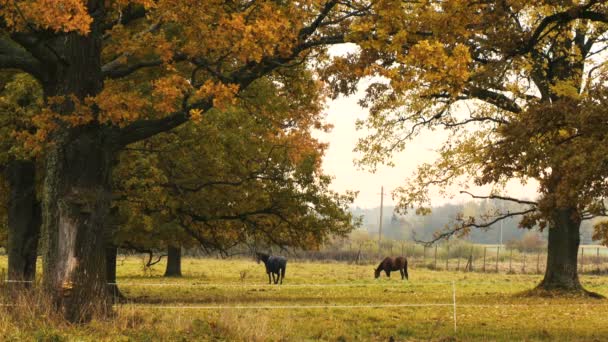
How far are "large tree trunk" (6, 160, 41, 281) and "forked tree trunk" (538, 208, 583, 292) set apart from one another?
1917cm

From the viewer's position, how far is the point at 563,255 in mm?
31406

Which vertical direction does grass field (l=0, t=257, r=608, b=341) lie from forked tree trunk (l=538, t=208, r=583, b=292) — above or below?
below

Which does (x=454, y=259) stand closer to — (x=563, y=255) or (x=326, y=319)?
(x=563, y=255)

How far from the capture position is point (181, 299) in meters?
27.0

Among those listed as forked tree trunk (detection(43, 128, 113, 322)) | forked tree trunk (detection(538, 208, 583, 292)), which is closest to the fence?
forked tree trunk (detection(538, 208, 583, 292))

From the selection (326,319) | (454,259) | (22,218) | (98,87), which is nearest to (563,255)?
(326,319)

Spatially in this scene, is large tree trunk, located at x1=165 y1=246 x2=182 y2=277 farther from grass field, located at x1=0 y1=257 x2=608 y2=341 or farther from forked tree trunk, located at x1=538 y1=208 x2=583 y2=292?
forked tree trunk, located at x1=538 y1=208 x2=583 y2=292

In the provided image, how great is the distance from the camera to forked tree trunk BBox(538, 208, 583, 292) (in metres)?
31.0

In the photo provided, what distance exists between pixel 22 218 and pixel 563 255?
809 inches

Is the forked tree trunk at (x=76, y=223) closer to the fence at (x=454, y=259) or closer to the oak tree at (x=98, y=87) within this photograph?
the oak tree at (x=98, y=87)

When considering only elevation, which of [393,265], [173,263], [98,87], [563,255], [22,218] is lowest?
[173,263]

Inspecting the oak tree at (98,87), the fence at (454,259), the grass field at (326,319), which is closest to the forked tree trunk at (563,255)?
the grass field at (326,319)

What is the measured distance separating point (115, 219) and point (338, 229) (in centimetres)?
746

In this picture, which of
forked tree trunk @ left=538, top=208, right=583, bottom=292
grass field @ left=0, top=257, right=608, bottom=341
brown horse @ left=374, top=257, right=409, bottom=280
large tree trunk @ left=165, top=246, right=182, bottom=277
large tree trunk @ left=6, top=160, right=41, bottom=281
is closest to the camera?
grass field @ left=0, top=257, right=608, bottom=341
